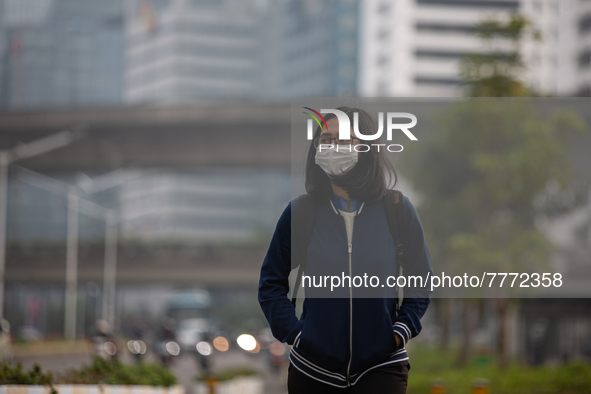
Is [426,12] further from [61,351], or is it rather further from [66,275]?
[61,351]

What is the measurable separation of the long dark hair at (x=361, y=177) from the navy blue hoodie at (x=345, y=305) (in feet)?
0.20

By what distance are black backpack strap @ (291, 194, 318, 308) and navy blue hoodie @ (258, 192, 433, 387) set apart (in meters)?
0.03

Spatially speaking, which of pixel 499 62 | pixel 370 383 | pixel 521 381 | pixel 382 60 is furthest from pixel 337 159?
Answer: pixel 382 60

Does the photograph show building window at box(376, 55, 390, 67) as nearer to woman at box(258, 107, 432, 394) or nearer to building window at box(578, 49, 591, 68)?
building window at box(578, 49, 591, 68)

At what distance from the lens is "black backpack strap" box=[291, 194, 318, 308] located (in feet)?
13.0

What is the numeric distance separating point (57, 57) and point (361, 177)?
160978mm

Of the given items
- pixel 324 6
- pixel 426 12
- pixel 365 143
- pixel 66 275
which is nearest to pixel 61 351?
pixel 66 275

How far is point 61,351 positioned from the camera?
38.6 meters

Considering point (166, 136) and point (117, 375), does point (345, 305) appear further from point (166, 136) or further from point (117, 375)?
point (166, 136)

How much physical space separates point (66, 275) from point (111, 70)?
384 ft

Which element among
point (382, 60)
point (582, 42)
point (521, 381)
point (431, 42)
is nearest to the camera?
point (521, 381)

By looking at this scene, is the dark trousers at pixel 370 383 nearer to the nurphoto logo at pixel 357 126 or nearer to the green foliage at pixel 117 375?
the nurphoto logo at pixel 357 126

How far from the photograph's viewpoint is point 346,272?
12.8 feet

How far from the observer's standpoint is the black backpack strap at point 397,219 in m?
4.00
